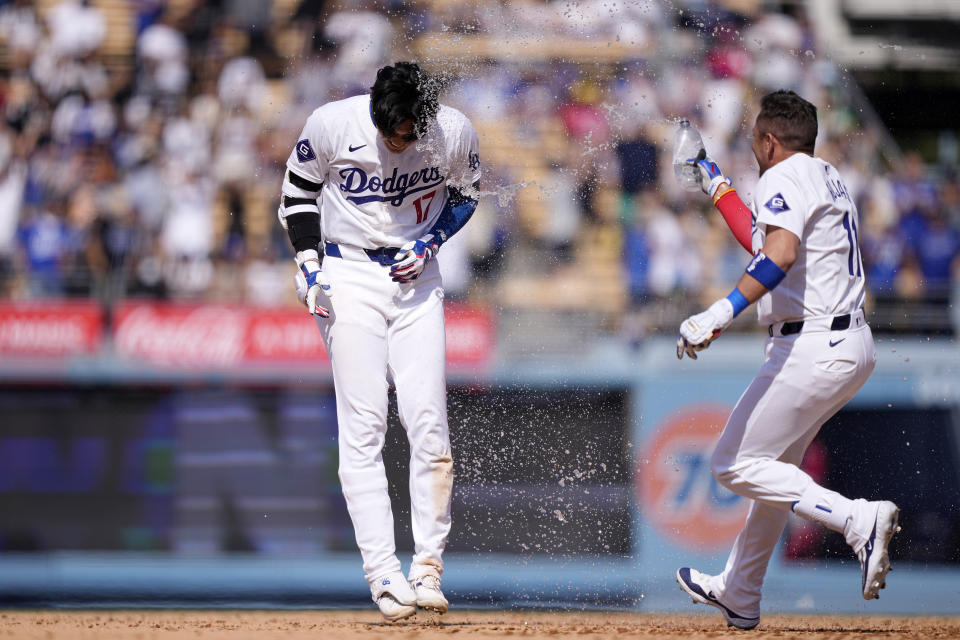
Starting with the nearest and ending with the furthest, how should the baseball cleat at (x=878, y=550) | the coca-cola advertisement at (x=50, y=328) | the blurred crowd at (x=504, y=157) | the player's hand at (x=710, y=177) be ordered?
1. the baseball cleat at (x=878, y=550)
2. the player's hand at (x=710, y=177)
3. the blurred crowd at (x=504, y=157)
4. the coca-cola advertisement at (x=50, y=328)

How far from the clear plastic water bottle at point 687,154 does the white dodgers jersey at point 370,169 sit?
1072mm

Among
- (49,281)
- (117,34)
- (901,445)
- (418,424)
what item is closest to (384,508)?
(418,424)

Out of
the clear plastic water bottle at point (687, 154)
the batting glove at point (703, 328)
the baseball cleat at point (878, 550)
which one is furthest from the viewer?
the clear plastic water bottle at point (687, 154)

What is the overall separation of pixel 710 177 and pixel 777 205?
823 millimetres

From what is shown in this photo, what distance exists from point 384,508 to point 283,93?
505 cm

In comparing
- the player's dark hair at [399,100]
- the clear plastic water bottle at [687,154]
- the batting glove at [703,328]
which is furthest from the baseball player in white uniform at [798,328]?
the player's dark hair at [399,100]

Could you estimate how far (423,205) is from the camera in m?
4.85

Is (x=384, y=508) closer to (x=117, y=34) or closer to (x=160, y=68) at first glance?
(x=160, y=68)

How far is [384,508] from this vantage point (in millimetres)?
4602

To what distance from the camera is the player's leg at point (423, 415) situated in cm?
468

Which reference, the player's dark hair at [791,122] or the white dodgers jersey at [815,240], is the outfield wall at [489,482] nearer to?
the white dodgers jersey at [815,240]

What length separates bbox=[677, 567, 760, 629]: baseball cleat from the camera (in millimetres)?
5008

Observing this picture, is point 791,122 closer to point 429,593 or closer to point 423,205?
point 423,205

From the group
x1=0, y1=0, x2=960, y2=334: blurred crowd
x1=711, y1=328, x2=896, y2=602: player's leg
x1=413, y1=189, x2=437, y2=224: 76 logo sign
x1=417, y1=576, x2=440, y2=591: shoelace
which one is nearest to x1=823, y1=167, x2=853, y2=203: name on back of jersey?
x1=711, y1=328, x2=896, y2=602: player's leg
